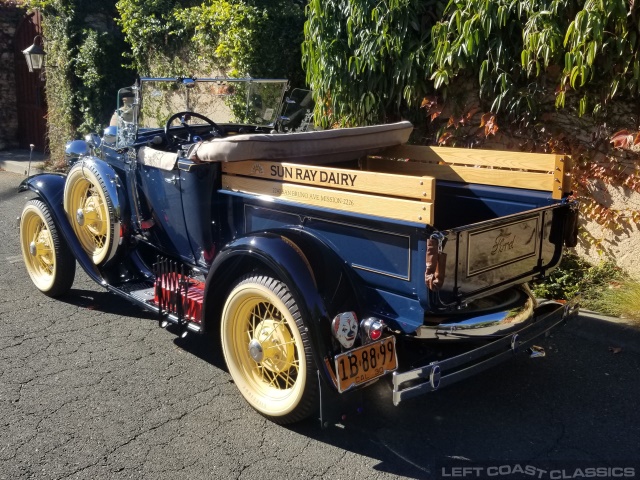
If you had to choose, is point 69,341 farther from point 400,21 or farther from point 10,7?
point 10,7

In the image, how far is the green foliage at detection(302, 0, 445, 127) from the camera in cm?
604

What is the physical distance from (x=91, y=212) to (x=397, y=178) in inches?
108

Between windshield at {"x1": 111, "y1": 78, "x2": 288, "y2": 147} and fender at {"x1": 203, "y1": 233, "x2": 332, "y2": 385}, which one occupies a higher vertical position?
windshield at {"x1": 111, "y1": 78, "x2": 288, "y2": 147}

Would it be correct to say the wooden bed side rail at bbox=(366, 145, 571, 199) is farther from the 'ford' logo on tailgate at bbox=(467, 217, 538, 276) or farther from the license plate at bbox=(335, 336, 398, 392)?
→ the license plate at bbox=(335, 336, 398, 392)

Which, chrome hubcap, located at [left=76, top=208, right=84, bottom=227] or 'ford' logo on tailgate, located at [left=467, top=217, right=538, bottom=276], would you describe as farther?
chrome hubcap, located at [left=76, top=208, right=84, bottom=227]

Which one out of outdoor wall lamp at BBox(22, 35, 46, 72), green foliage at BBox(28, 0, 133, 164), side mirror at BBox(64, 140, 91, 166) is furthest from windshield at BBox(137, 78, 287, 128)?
outdoor wall lamp at BBox(22, 35, 46, 72)

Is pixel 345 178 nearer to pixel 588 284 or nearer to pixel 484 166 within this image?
pixel 484 166

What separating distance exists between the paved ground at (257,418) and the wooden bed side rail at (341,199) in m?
0.95

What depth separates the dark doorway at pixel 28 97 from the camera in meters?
14.2

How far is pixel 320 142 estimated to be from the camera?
4117 mm

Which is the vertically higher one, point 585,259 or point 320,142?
point 320,142

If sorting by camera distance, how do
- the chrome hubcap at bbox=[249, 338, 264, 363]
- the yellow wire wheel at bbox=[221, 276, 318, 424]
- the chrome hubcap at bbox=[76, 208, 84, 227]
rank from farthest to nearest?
1. the chrome hubcap at bbox=[76, 208, 84, 227]
2. the chrome hubcap at bbox=[249, 338, 264, 363]
3. the yellow wire wheel at bbox=[221, 276, 318, 424]

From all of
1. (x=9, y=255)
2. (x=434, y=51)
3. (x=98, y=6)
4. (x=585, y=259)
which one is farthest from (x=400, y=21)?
(x=98, y=6)

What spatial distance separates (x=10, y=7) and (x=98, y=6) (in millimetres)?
3867
